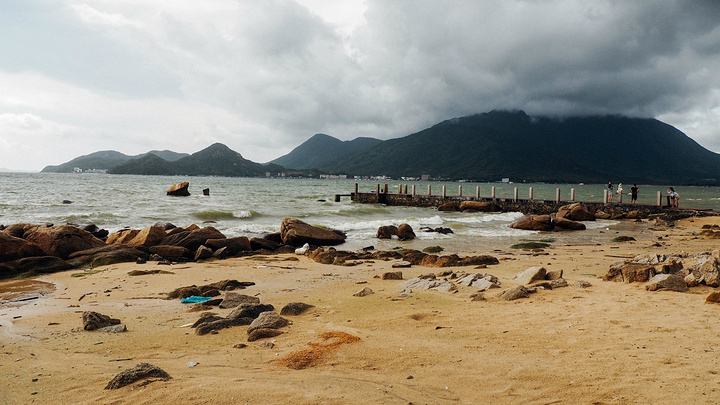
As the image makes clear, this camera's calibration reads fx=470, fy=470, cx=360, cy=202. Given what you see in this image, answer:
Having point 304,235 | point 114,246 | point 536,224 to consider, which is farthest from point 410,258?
point 536,224

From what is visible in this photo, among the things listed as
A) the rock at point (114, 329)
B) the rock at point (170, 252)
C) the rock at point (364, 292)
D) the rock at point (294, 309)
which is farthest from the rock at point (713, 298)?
the rock at point (170, 252)

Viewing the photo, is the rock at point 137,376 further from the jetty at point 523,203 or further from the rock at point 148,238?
the jetty at point 523,203

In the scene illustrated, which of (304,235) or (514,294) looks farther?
(304,235)

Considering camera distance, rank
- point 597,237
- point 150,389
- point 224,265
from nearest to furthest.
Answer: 1. point 150,389
2. point 224,265
3. point 597,237

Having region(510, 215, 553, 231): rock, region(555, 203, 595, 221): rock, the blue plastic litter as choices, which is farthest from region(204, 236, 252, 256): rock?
region(555, 203, 595, 221): rock

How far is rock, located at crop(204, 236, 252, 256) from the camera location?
16234mm

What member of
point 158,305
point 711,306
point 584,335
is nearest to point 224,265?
point 158,305

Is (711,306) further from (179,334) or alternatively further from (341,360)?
(179,334)

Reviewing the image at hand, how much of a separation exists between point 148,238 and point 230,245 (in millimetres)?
2765

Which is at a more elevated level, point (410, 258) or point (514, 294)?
point (514, 294)

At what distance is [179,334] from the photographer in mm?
6598

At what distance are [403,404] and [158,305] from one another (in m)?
6.18

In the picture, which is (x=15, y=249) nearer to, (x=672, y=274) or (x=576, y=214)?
(x=672, y=274)

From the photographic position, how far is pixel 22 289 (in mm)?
10500
